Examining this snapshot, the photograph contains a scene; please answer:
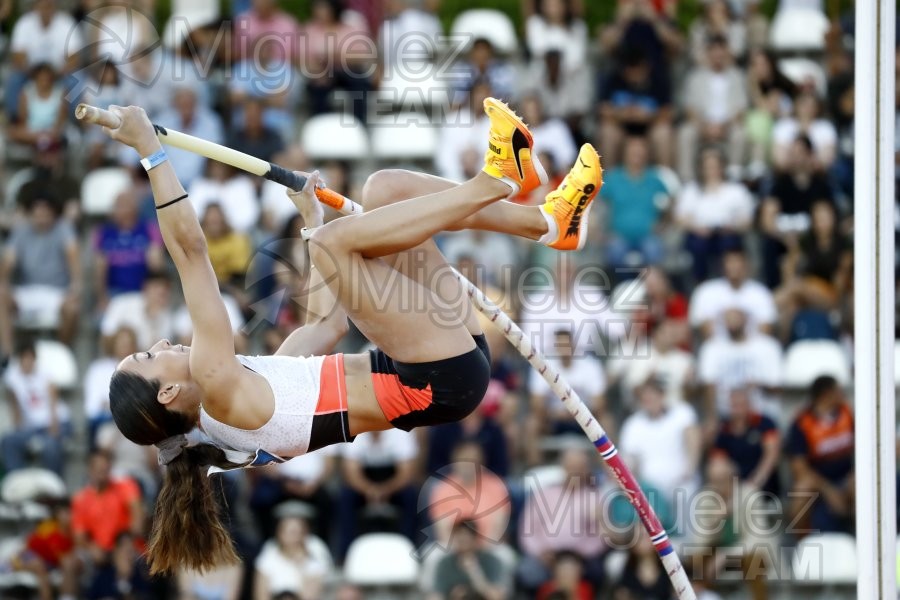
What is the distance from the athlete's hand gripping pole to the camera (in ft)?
15.8

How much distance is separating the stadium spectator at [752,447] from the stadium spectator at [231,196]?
3.81 meters

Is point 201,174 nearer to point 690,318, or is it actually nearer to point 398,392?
point 690,318

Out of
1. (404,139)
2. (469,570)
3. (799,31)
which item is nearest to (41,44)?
(404,139)

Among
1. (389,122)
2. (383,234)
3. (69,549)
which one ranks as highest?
(389,122)

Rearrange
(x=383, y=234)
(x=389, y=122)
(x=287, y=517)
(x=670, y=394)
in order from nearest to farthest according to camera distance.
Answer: (x=383, y=234), (x=287, y=517), (x=670, y=394), (x=389, y=122)

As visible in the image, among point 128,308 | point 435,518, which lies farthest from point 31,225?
point 435,518

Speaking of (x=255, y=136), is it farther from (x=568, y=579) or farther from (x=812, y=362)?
(x=812, y=362)

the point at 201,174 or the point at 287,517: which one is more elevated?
the point at 201,174

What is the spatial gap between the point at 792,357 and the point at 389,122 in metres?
3.67

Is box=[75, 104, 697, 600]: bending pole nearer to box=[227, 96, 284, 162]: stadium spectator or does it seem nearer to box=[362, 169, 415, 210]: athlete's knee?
box=[362, 169, 415, 210]: athlete's knee

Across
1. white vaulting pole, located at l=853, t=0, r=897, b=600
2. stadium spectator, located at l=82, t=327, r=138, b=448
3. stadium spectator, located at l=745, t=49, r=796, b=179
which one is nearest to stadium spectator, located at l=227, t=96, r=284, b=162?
stadium spectator, located at l=82, t=327, r=138, b=448

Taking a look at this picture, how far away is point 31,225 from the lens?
1059 cm

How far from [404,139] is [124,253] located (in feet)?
7.87

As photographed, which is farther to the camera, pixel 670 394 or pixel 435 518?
pixel 670 394
